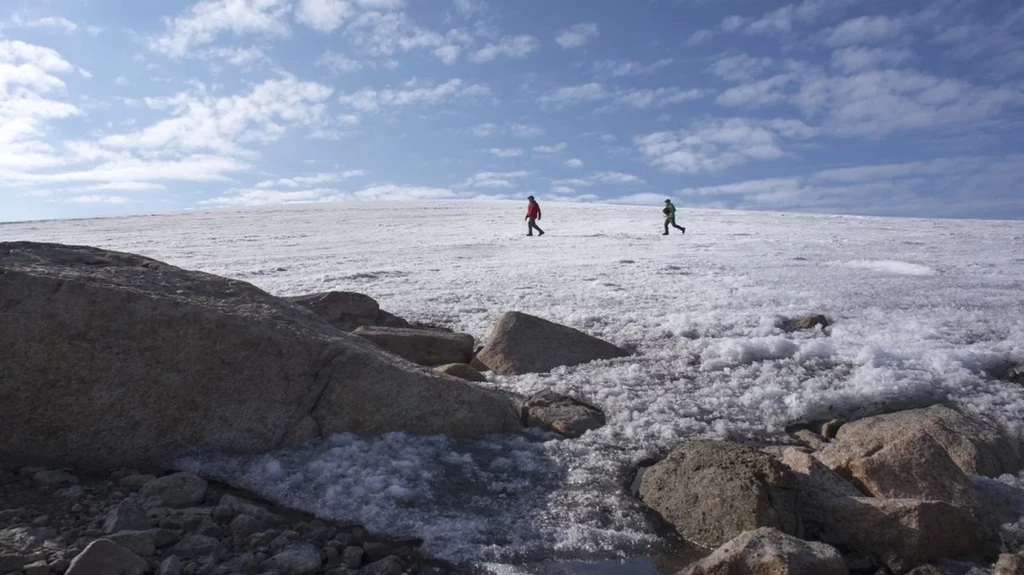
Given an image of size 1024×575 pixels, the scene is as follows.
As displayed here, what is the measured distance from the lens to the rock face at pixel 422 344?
8188 mm

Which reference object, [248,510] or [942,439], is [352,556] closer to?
[248,510]

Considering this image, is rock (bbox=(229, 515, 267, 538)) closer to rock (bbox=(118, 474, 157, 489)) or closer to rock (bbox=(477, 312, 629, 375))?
rock (bbox=(118, 474, 157, 489))

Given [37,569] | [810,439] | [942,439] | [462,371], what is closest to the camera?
[37,569]

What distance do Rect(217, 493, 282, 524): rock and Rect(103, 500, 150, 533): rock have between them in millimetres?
453

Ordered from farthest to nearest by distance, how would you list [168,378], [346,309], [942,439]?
1. [346,309]
2. [942,439]
3. [168,378]

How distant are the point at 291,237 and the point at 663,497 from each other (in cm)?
2608

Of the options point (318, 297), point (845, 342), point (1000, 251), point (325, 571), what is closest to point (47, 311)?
point (325, 571)

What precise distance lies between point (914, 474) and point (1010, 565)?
1.12 metres

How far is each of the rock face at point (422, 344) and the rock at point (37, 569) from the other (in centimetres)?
464

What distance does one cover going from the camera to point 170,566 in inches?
145

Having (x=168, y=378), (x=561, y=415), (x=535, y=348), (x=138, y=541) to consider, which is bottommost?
(x=561, y=415)

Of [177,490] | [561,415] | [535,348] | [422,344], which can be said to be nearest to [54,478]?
[177,490]

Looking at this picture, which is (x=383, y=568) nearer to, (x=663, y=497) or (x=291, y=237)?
(x=663, y=497)

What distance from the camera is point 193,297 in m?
5.95
